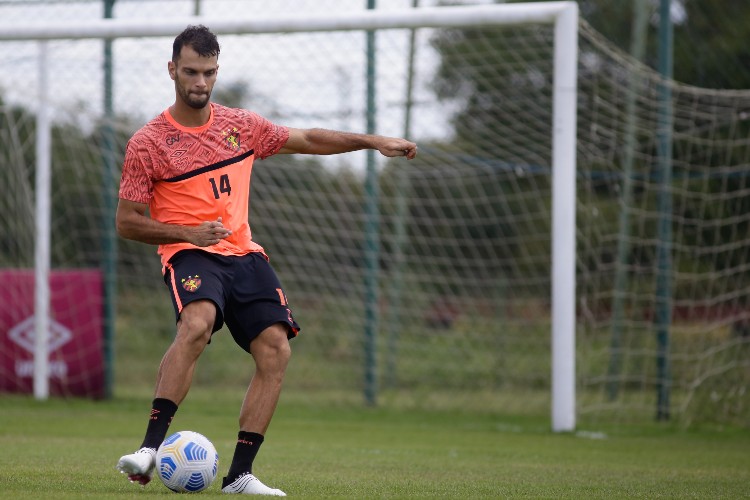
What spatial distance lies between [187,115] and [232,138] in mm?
267

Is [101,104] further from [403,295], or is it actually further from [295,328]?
[295,328]

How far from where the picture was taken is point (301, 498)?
16.2ft

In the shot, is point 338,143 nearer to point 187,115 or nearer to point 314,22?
point 187,115

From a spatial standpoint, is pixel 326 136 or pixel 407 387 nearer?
pixel 326 136

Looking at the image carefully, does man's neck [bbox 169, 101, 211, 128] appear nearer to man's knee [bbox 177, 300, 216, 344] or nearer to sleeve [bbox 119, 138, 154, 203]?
sleeve [bbox 119, 138, 154, 203]

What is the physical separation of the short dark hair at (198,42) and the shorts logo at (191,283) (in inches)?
42.4

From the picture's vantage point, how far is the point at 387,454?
302 inches

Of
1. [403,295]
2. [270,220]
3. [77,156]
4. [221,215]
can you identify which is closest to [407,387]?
[403,295]

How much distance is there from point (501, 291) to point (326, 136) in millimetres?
8459

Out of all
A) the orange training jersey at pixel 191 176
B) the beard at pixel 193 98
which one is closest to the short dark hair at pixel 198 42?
the beard at pixel 193 98

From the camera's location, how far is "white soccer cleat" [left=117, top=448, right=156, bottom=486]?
4.68 m

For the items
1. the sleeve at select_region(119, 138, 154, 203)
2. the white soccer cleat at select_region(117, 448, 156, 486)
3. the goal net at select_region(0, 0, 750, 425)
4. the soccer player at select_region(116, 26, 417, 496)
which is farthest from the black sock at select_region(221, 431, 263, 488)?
the goal net at select_region(0, 0, 750, 425)

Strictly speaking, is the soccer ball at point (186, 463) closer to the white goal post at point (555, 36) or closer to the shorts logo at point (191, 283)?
the shorts logo at point (191, 283)

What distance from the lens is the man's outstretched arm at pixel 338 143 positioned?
5.77m
